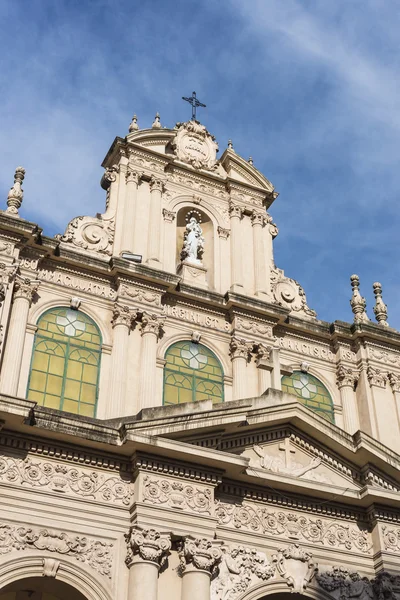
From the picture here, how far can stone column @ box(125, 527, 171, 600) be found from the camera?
13.0 m

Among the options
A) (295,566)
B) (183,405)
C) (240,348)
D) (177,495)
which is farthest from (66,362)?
(295,566)

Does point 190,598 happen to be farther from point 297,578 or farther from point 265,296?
point 265,296

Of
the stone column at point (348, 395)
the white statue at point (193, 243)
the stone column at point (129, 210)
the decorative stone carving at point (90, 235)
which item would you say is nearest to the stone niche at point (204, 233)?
the white statue at point (193, 243)

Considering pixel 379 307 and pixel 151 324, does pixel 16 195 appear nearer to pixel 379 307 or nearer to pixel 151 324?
pixel 151 324

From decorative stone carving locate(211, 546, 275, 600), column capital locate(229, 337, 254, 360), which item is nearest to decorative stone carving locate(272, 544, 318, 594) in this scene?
decorative stone carving locate(211, 546, 275, 600)

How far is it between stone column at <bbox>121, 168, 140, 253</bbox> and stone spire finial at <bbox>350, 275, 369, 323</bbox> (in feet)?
22.9

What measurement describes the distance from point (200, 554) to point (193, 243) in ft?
37.3

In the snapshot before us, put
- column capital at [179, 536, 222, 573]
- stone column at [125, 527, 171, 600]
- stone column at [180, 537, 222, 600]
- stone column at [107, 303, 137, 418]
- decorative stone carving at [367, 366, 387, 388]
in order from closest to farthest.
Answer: stone column at [125, 527, 171, 600], stone column at [180, 537, 222, 600], column capital at [179, 536, 222, 573], stone column at [107, 303, 137, 418], decorative stone carving at [367, 366, 387, 388]

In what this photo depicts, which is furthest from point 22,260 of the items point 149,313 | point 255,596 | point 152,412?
point 255,596

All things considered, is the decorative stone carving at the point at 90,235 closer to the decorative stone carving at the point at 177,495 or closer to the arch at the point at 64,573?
the decorative stone carving at the point at 177,495

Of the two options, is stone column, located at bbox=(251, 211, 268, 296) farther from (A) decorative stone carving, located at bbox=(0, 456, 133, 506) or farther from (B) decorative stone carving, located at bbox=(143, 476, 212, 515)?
(A) decorative stone carving, located at bbox=(0, 456, 133, 506)

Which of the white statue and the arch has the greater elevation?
the white statue

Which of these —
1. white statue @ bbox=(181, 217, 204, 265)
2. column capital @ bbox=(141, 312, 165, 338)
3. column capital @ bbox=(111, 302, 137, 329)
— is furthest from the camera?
white statue @ bbox=(181, 217, 204, 265)

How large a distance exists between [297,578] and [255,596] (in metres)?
0.99
